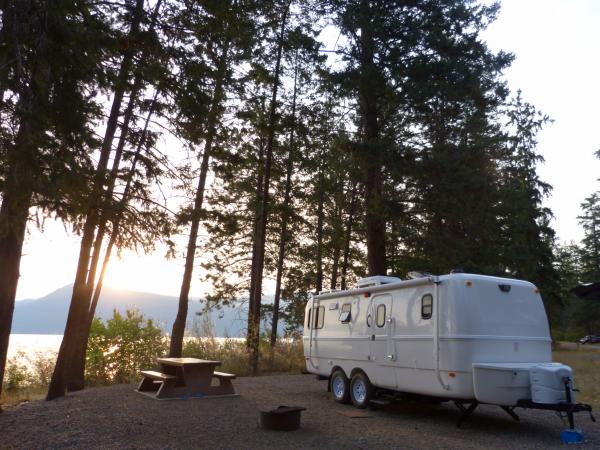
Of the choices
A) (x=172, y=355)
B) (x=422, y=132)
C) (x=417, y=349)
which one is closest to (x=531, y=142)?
(x=422, y=132)

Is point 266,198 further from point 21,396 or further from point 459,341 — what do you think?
point 459,341

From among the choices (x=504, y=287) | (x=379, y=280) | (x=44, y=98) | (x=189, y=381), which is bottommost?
(x=189, y=381)

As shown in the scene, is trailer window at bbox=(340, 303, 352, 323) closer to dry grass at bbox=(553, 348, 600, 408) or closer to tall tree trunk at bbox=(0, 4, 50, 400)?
dry grass at bbox=(553, 348, 600, 408)

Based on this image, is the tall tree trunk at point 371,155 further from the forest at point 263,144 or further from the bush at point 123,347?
the bush at point 123,347

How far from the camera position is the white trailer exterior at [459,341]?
27.6 feet

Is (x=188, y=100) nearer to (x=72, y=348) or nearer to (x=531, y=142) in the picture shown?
(x=72, y=348)

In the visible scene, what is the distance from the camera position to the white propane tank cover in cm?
821

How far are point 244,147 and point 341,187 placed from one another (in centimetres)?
419

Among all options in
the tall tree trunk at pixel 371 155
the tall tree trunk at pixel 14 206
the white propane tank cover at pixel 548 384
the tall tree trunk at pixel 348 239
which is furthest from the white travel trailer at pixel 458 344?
the tall tree trunk at pixel 348 239

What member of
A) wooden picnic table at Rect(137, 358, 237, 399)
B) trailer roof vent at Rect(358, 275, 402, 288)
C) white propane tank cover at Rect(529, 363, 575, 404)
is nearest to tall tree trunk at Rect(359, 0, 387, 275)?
trailer roof vent at Rect(358, 275, 402, 288)

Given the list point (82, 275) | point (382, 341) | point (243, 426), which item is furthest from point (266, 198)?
point (243, 426)

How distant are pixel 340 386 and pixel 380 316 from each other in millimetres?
2145

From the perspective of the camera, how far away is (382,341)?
1066 centimetres

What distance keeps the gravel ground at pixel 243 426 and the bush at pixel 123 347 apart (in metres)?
5.11
